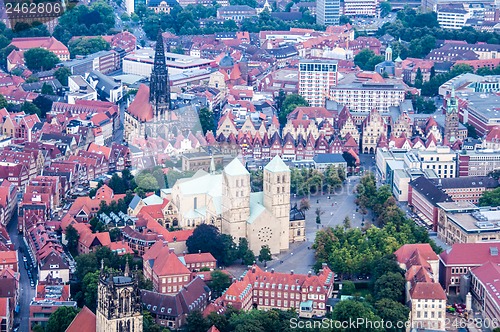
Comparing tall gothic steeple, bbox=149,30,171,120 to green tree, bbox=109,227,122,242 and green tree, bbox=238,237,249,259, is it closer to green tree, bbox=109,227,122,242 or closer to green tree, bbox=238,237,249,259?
green tree, bbox=109,227,122,242

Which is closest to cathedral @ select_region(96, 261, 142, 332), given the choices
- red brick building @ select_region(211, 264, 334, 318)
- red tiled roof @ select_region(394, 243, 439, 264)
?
red brick building @ select_region(211, 264, 334, 318)

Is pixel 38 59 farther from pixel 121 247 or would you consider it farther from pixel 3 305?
pixel 3 305

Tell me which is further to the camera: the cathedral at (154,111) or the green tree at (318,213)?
the cathedral at (154,111)

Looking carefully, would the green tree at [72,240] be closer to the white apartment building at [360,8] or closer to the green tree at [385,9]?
the white apartment building at [360,8]

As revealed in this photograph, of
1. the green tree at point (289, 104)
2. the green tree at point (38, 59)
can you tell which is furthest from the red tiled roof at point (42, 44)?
the green tree at point (289, 104)

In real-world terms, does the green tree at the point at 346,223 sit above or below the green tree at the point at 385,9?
below

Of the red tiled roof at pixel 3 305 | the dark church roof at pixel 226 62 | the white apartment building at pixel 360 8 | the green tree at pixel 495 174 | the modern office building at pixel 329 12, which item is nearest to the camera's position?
the red tiled roof at pixel 3 305

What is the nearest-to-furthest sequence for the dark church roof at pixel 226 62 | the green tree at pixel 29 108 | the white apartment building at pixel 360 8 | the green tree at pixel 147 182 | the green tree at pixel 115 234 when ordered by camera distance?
the green tree at pixel 115 234 < the green tree at pixel 147 182 < the green tree at pixel 29 108 < the dark church roof at pixel 226 62 < the white apartment building at pixel 360 8

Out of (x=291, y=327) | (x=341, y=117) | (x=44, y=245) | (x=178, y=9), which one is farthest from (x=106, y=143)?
(x=178, y=9)

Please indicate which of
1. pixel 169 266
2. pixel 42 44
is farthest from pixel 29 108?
pixel 169 266
